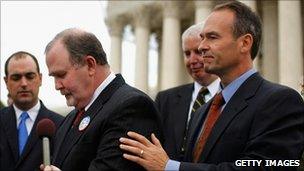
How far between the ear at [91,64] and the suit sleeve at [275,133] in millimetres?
1952

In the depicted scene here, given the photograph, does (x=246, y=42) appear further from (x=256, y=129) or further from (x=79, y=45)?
(x=79, y=45)

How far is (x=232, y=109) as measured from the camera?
288 inches

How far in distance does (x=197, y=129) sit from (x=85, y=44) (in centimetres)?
238

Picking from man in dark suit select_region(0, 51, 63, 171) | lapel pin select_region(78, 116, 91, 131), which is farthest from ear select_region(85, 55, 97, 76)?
man in dark suit select_region(0, 51, 63, 171)

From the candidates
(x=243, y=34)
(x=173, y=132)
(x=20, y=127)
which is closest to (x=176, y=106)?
(x=173, y=132)

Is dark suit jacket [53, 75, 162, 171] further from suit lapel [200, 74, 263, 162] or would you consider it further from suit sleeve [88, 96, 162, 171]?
suit lapel [200, 74, 263, 162]

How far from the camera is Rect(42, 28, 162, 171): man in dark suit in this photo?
6.75m

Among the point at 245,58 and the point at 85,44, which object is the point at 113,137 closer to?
the point at 85,44

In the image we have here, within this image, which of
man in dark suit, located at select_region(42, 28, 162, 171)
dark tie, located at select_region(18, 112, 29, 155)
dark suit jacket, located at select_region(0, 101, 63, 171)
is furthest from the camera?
dark tie, located at select_region(18, 112, 29, 155)

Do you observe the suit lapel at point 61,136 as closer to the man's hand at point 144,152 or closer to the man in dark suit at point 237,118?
the man's hand at point 144,152

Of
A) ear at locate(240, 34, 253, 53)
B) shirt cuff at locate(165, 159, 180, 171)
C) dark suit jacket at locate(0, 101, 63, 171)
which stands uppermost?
ear at locate(240, 34, 253, 53)

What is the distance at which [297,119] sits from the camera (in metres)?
6.71


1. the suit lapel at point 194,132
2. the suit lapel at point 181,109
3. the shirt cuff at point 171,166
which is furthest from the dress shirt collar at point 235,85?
the suit lapel at point 181,109

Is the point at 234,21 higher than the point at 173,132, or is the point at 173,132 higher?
the point at 234,21
